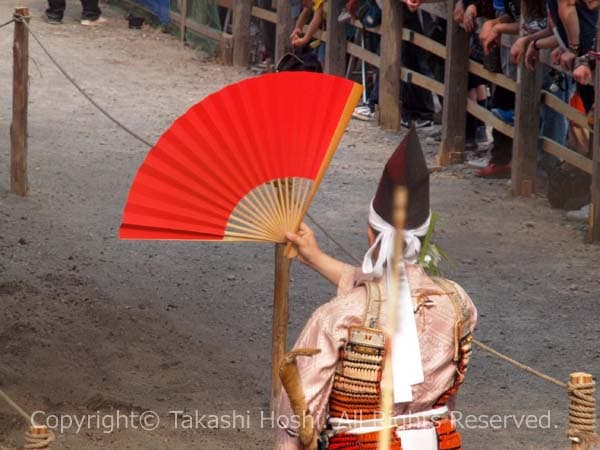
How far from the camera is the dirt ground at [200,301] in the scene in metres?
5.49

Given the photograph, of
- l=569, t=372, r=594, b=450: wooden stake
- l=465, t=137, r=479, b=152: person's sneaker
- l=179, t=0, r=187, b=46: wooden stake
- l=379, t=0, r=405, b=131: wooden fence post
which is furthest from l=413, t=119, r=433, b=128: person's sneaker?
l=569, t=372, r=594, b=450: wooden stake

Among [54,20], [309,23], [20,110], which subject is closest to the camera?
[20,110]

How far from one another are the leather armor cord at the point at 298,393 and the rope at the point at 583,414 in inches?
32.6

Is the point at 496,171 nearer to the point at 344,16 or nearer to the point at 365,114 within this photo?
the point at 365,114

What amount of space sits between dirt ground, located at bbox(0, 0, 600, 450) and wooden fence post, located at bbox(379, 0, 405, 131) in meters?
0.32

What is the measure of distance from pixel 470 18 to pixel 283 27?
376cm

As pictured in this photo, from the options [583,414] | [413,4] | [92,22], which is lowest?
[92,22]

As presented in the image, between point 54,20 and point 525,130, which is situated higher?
point 525,130

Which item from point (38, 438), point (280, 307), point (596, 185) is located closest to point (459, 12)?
point (596, 185)

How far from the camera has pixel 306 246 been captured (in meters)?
3.91

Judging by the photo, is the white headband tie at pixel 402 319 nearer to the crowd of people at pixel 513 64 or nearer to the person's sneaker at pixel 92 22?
the crowd of people at pixel 513 64

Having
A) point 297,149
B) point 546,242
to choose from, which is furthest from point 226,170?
point 546,242

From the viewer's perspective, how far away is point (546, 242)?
7.85 m

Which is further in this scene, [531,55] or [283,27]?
[283,27]
